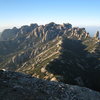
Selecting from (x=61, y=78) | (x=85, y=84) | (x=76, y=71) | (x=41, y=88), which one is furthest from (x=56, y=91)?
(x=76, y=71)

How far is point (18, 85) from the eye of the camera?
124 feet

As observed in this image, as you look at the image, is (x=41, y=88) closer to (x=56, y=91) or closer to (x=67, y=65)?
(x=56, y=91)

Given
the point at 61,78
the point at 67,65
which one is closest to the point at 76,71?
the point at 67,65

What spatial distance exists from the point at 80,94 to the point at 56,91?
5108 mm

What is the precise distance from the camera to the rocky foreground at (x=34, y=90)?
34.4 meters

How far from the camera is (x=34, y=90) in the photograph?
36531 millimetres

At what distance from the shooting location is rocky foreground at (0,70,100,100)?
34.4m

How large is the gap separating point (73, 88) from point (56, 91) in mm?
4517

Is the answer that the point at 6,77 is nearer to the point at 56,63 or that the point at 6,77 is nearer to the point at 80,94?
the point at 80,94

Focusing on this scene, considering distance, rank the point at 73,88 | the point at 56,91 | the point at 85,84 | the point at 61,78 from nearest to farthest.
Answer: the point at 56,91
the point at 73,88
the point at 61,78
the point at 85,84

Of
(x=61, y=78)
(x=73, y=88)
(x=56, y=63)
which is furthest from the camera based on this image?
(x=56, y=63)

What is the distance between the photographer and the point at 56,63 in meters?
195

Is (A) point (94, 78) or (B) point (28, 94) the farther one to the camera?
(A) point (94, 78)

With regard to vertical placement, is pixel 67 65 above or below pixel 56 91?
below
